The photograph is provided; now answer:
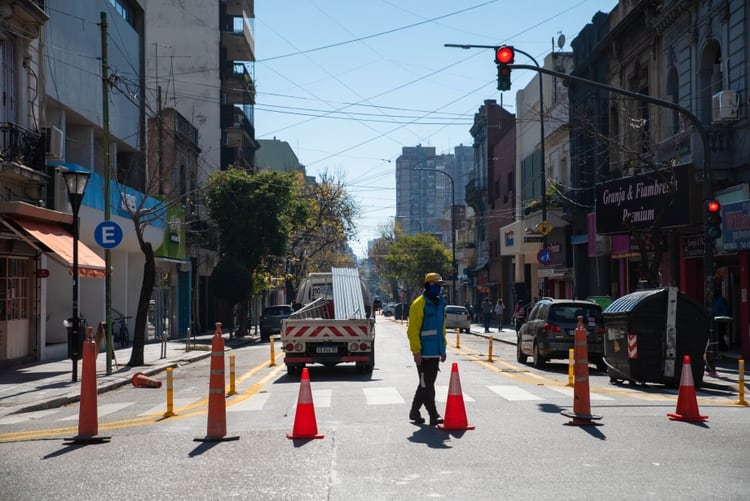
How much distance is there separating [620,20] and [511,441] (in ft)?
93.2

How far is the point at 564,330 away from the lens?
2272 centimetres

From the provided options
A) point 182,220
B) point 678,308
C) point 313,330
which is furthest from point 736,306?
point 182,220

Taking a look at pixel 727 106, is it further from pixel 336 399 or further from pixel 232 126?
pixel 232 126

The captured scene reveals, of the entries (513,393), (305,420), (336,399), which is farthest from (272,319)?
(305,420)

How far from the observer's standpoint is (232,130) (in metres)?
59.1

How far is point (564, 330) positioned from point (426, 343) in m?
11.1

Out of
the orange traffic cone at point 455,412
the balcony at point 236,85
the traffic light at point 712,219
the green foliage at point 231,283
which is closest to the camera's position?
the orange traffic cone at point 455,412

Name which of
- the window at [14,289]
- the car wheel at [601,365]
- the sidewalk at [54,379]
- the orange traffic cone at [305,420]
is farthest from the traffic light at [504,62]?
the window at [14,289]

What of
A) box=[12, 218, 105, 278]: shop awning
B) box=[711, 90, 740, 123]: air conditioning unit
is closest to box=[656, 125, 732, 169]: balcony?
box=[711, 90, 740, 123]: air conditioning unit

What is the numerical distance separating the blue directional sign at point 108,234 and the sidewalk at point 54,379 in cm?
295

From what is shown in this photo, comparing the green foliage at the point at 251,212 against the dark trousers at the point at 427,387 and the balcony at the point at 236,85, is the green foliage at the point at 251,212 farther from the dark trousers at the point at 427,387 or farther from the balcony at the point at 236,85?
the dark trousers at the point at 427,387

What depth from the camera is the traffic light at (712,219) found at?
20297 mm

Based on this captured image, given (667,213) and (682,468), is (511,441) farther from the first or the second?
(667,213)

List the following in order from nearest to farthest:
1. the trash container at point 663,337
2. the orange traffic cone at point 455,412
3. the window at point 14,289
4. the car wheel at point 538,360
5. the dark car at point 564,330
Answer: the orange traffic cone at point 455,412
the trash container at point 663,337
the dark car at point 564,330
the car wheel at point 538,360
the window at point 14,289
